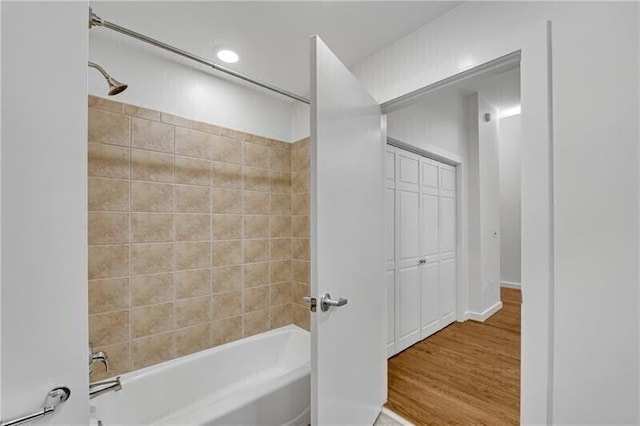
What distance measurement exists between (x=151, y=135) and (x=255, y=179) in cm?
79

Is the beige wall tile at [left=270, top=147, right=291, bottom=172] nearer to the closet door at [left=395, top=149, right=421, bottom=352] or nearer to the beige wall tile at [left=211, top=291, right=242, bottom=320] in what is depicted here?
the closet door at [left=395, top=149, right=421, bottom=352]

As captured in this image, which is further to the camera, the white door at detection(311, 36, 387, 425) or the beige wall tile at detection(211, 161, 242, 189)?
the beige wall tile at detection(211, 161, 242, 189)

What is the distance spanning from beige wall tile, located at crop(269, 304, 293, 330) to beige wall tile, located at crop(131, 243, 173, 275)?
962 mm

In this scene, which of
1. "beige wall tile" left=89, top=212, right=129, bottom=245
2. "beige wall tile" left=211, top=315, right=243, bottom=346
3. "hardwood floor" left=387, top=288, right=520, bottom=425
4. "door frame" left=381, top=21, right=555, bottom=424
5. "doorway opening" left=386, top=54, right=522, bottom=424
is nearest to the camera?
"door frame" left=381, top=21, right=555, bottom=424

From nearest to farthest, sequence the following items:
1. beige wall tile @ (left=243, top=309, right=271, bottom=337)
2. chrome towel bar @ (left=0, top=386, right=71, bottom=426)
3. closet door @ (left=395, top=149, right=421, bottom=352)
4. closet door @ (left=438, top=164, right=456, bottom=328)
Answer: chrome towel bar @ (left=0, top=386, right=71, bottom=426), beige wall tile @ (left=243, top=309, right=271, bottom=337), closet door @ (left=395, top=149, right=421, bottom=352), closet door @ (left=438, top=164, right=456, bottom=328)

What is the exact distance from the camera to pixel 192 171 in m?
1.96

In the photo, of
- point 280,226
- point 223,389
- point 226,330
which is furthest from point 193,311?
point 280,226

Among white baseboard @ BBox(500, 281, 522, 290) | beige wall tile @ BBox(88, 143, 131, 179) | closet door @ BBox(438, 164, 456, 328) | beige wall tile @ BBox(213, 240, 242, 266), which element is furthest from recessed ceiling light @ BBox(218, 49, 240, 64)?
white baseboard @ BBox(500, 281, 522, 290)

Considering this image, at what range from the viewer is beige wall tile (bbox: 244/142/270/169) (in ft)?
7.39

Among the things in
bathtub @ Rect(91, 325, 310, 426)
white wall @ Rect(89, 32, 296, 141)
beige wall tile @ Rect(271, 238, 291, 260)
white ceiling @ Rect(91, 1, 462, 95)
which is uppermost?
white ceiling @ Rect(91, 1, 462, 95)

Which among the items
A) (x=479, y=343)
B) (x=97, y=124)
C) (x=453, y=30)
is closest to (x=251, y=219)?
(x=97, y=124)

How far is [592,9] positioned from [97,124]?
2415 millimetres

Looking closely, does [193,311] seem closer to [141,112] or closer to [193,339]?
[193,339]

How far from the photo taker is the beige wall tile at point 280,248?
2.41m
